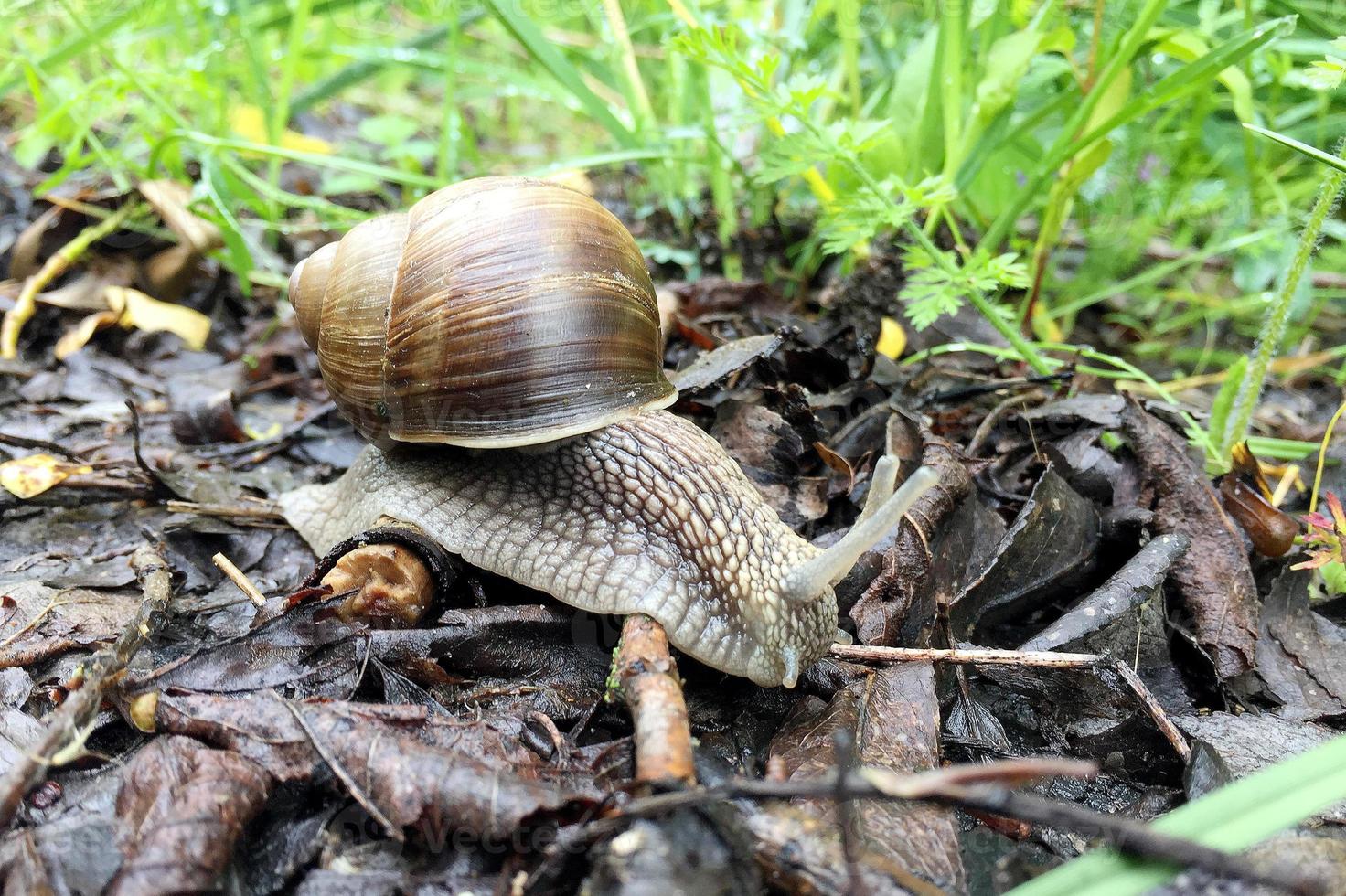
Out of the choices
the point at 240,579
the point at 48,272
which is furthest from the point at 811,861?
the point at 48,272

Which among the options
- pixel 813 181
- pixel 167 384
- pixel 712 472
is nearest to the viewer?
pixel 712 472

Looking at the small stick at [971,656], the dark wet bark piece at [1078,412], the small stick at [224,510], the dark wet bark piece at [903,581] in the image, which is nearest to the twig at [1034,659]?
the small stick at [971,656]

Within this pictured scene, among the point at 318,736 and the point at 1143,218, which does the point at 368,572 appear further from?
the point at 1143,218

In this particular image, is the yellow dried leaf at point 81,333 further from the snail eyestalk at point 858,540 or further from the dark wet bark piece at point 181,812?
the snail eyestalk at point 858,540

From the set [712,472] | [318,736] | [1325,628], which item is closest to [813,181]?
[712,472]

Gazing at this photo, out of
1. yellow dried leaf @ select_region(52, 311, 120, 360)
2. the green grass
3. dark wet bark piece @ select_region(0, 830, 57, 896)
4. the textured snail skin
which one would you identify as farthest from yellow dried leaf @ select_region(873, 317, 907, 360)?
yellow dried leaf @ select_region(52, 311, 120, 360)

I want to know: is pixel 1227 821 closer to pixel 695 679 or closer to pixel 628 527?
pixel 695 679

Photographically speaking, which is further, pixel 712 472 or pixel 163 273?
pixel 163 273
